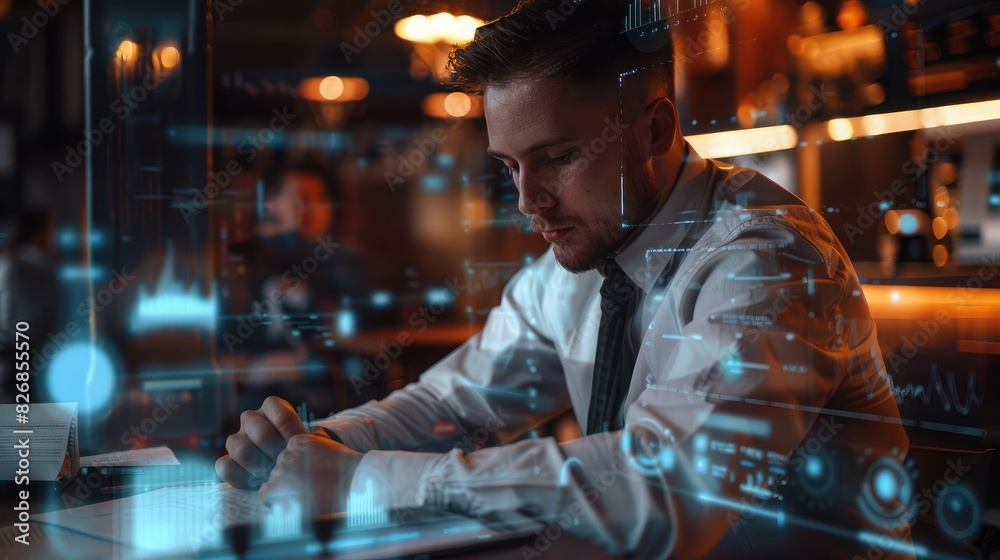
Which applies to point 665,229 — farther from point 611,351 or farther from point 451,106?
point 451,106

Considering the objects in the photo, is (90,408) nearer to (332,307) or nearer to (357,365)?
(357,365)

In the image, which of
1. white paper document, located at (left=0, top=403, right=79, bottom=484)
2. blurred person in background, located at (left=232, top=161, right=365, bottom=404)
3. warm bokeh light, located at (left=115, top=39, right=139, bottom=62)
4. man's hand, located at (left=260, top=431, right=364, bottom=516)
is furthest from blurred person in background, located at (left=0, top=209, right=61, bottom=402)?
man's hand, located at (left=260, top=431, right=364, bottom=516)

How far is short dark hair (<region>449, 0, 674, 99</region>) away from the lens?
1.23 metres

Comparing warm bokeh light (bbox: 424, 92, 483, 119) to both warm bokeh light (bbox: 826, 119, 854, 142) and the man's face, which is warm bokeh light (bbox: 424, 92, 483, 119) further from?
warm bokeh light (bbox: 826, 119, 854, 142)

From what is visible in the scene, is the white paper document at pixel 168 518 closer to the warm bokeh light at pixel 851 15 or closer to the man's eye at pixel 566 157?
the man's eye at pixel 566 157

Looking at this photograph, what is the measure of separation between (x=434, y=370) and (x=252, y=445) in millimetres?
487

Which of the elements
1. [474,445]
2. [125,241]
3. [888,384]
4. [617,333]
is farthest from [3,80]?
[888,384]

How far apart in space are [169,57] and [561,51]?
1011mm

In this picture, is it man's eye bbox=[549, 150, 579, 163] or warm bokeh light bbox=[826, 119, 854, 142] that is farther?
man's eye bbox=[549, 150, 579, 163]

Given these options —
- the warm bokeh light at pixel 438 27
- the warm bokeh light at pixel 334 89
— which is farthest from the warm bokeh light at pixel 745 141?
the warm bokeh light at pixel 334 89

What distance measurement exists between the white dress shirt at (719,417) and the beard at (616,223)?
2.4 inches

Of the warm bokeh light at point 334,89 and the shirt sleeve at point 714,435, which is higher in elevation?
the warm bokeh light at point 334,89

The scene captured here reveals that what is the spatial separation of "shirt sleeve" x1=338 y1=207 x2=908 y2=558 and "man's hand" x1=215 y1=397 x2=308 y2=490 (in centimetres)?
18

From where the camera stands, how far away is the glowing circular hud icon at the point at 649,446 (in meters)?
0.84
